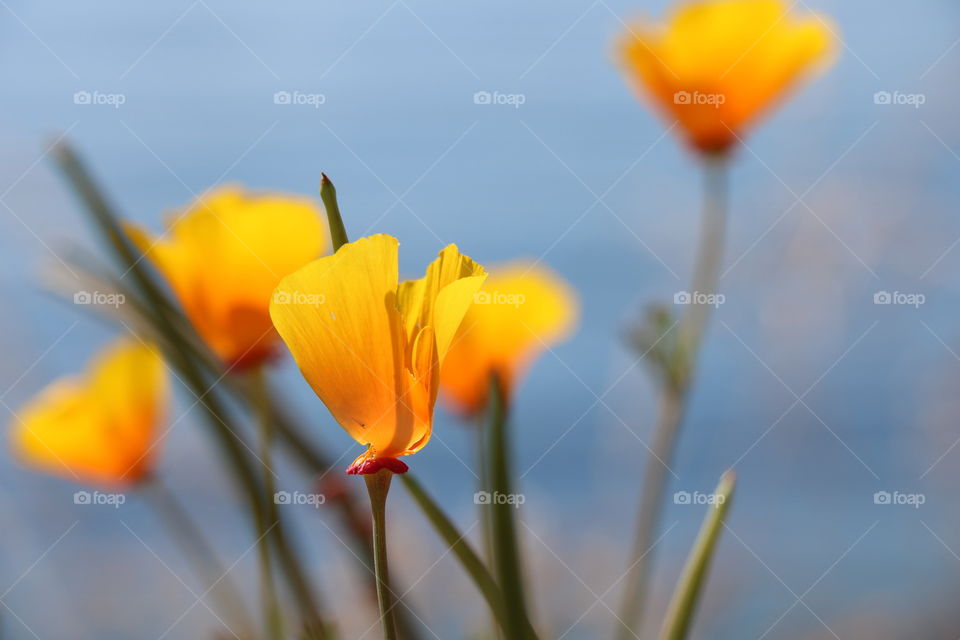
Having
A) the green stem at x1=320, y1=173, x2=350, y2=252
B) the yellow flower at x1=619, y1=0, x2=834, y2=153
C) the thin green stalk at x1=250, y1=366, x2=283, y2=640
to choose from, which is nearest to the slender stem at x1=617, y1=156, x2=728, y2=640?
the yellow flower at x1=619, y1=0, x2=834, y2=153

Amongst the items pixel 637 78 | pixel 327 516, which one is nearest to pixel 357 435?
pixel 327 516

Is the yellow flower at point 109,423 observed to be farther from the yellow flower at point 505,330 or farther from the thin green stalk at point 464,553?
the thin green stalk at point 464,553

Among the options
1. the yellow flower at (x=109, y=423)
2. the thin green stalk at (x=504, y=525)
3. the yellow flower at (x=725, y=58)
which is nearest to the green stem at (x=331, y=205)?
the thin green stalk at (x=504, y=525)

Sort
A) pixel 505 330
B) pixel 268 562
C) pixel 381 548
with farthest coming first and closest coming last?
pixel 505 330 → pixel 268 562 → pixel 381 548

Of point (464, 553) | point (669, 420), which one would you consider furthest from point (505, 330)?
point (464, 553)

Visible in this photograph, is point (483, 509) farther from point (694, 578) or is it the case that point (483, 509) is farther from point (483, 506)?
point (694, 578)

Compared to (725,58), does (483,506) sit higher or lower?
lower
